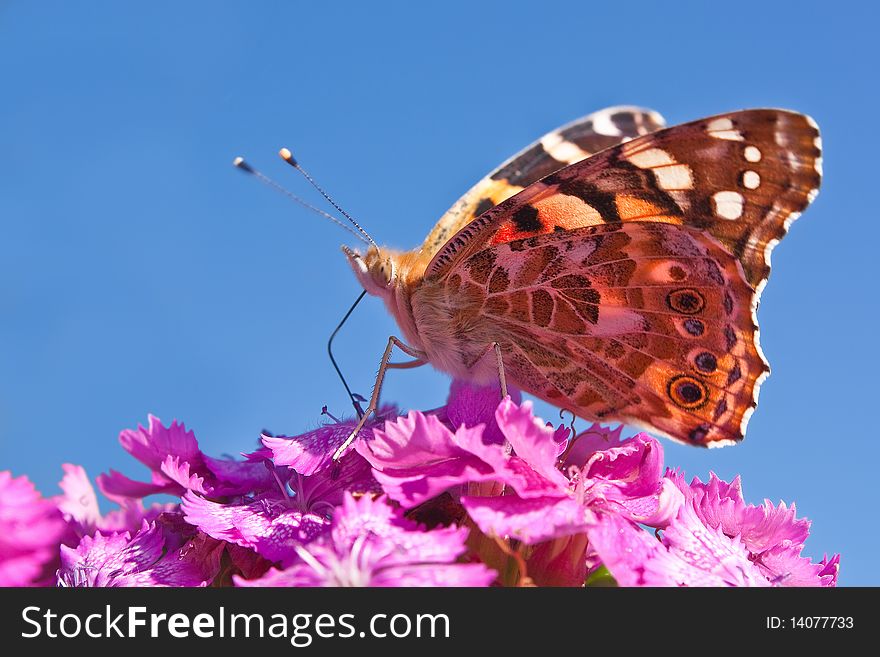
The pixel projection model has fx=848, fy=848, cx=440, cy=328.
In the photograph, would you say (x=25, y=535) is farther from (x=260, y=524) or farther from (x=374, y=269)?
(x=374, y=269)

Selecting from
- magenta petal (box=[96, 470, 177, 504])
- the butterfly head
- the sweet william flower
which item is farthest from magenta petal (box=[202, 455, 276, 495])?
the butterfly head

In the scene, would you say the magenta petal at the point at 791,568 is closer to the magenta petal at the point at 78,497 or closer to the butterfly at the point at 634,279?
the butterfly at the point at 634,279

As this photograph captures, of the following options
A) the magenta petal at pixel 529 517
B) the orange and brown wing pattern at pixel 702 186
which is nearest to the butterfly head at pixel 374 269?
the orange and brown wing pattern at pixel 702 186

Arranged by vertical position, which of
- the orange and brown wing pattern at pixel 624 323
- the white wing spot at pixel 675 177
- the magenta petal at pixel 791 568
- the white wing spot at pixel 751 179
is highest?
the white wing spot at pixel 675 177

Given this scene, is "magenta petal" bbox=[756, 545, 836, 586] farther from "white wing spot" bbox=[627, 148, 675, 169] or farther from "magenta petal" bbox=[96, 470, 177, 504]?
"magenta petal" bbox=[96, 470, 177, 504]

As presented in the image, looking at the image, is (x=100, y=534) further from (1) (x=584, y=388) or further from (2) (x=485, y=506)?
(1) (x=584, y=388)
